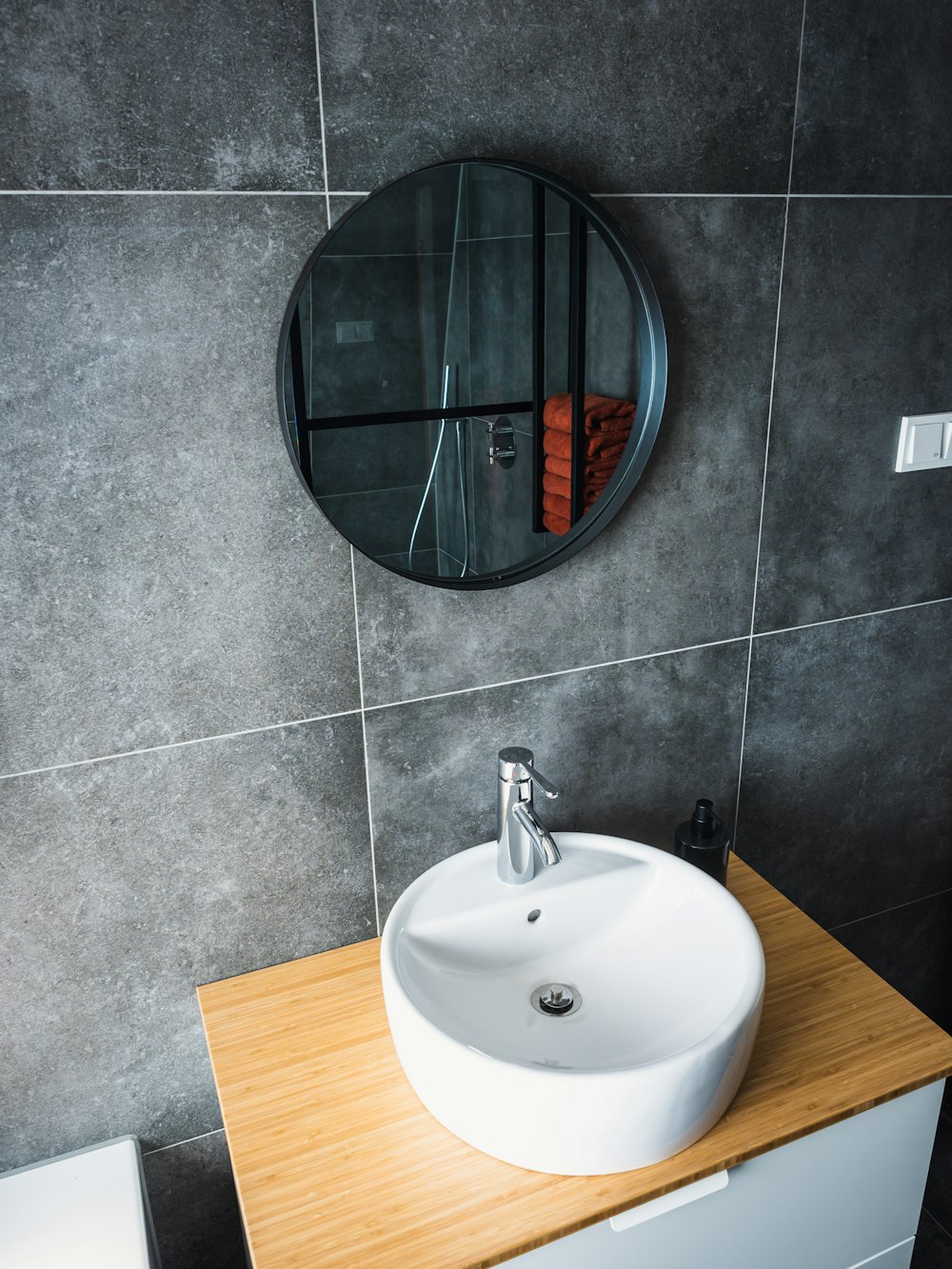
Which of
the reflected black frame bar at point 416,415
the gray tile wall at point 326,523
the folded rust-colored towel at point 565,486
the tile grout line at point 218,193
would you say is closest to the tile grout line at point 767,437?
the gray tile wall at point 326,523

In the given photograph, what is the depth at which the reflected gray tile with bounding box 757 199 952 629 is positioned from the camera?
1.31m

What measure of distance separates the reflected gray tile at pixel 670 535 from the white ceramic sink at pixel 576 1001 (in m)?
0.26

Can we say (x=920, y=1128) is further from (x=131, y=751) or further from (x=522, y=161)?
(x=522, y=161)

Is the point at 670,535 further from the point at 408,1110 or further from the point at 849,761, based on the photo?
the point at 408,1110

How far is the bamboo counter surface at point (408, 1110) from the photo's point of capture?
0.92 m

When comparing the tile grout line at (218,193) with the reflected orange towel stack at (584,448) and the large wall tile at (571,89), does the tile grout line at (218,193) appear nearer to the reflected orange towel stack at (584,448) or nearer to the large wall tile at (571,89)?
the large wall tile at (571,89)

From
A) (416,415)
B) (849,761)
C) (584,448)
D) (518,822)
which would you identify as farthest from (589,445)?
(849,761)

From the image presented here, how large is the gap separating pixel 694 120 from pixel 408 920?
1025 mm

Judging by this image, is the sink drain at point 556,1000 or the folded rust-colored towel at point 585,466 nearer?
the sink drain at point 556,1000

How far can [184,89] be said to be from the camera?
0.96 meters

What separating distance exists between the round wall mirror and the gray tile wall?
1.4 inches

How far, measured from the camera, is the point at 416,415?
3.73 ft

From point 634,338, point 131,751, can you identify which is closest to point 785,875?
point 634,338

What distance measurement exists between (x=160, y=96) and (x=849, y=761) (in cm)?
136
